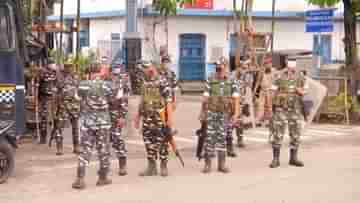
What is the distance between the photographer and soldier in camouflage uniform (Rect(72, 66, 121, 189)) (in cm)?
912

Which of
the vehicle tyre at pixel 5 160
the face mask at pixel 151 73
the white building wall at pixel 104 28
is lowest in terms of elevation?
the vehicle tyre at pixel 5 160

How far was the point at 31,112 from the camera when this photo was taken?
12977 mm

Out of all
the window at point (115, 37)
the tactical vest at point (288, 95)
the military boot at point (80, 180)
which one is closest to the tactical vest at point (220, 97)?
the tactical vest at point (288, 95)

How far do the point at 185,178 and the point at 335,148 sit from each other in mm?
4648

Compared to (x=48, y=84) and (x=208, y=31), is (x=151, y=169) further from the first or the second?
(x=208, y=31)

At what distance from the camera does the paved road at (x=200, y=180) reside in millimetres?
8695

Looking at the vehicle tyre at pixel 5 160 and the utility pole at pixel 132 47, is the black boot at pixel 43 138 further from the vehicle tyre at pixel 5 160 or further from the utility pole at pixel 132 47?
the utility pole at pixel 132 47

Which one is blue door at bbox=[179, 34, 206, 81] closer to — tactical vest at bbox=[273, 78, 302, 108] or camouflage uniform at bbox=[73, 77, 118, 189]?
tactical vest at bbox=[273, 78, 302, 108]

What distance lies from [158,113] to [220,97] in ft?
3.22

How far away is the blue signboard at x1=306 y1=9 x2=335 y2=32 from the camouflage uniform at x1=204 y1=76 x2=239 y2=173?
924 cm

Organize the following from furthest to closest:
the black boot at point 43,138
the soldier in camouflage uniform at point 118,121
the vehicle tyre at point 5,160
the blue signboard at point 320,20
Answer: the blue signboard at point 320,20, the black boot at point 43,138, the soldier in camouflage uniform at point 118,121, the vehicle tyre at point 5,160

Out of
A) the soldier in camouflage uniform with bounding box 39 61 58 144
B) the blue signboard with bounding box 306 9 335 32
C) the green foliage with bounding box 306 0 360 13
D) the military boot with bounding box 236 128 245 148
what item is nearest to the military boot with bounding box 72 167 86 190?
the soldier in camouflage uniform with bounding box 39 61 58 144

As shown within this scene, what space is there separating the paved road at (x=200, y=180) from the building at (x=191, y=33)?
551 inches

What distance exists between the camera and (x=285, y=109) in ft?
35.8
